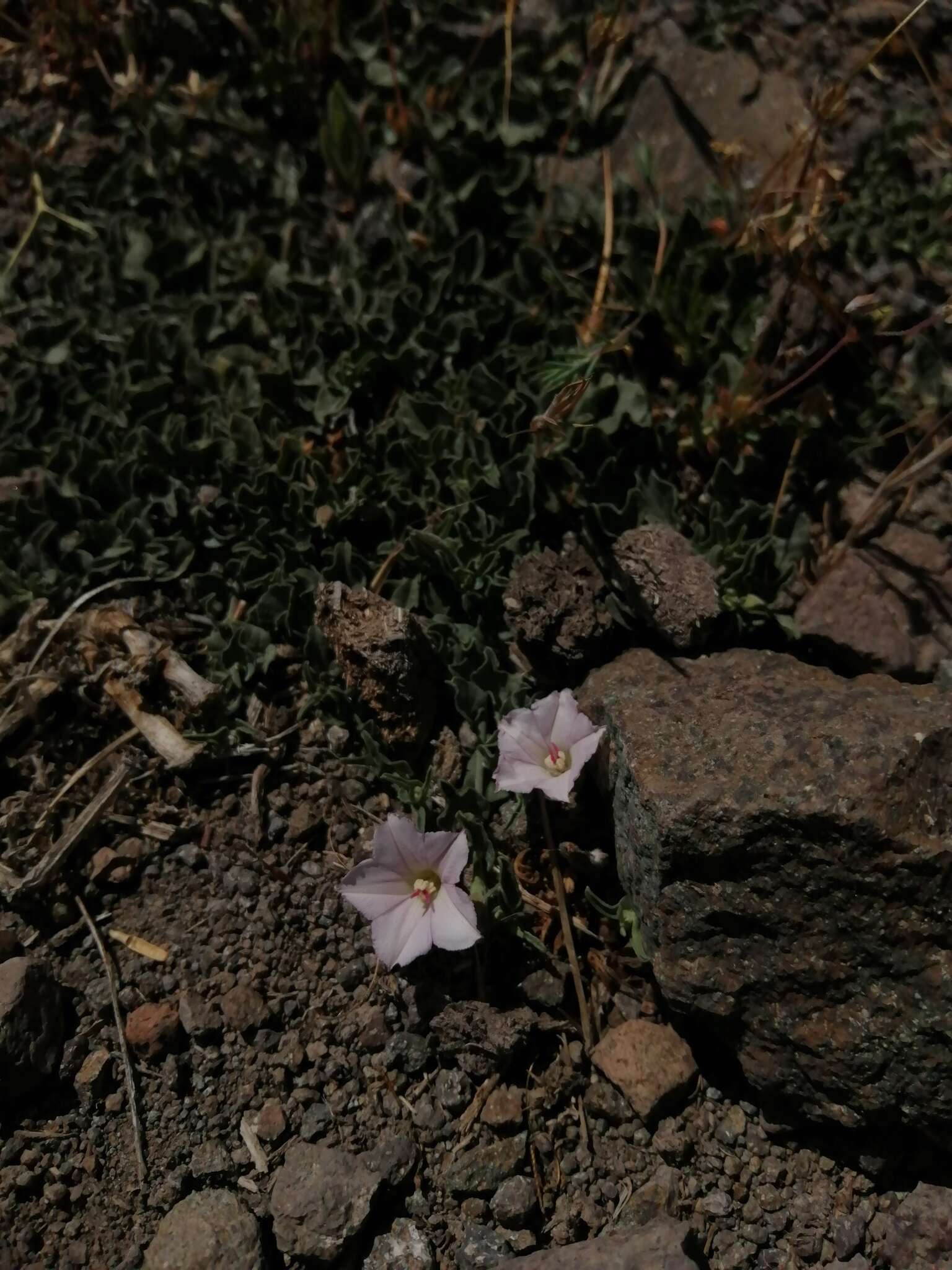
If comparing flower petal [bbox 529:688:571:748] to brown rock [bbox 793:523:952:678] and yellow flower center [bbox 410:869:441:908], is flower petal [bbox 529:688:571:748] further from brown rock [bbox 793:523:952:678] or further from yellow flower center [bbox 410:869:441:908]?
brown rock [bbox 793:523:952:678]

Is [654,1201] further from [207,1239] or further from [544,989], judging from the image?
[207,1239]

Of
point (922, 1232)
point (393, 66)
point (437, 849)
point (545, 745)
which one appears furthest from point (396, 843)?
point (393, 66)

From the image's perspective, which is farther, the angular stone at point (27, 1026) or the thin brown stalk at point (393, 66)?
the thin brown stalk at point (393, 66)

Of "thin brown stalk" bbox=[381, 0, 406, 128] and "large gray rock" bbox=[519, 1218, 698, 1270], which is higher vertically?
"thin brown stalk" bbox=[381, 0, 406, 128]

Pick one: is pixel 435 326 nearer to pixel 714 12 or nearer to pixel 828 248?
pixel 828 248

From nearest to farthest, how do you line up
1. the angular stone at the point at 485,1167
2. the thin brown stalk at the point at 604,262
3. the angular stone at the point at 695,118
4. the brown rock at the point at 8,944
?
the angular stone at the point at 485,1167, the brown rock at the point at 8,944, the thin brown stalk at the point at 604,262, the angular stone at the point at 695,118

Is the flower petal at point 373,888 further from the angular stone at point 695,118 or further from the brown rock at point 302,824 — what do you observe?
the angular stone at point 695,118

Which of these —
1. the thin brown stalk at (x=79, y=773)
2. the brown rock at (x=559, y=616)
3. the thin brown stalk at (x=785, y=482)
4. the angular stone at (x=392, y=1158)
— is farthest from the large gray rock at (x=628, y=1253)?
the thin brown stalk at (x=785, y=482)

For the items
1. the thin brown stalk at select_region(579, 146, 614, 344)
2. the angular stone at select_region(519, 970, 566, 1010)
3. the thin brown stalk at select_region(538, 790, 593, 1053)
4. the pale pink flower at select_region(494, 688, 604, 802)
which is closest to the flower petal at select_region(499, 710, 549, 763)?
the pale pink flower at select_region(494, 688, 604, 802)
